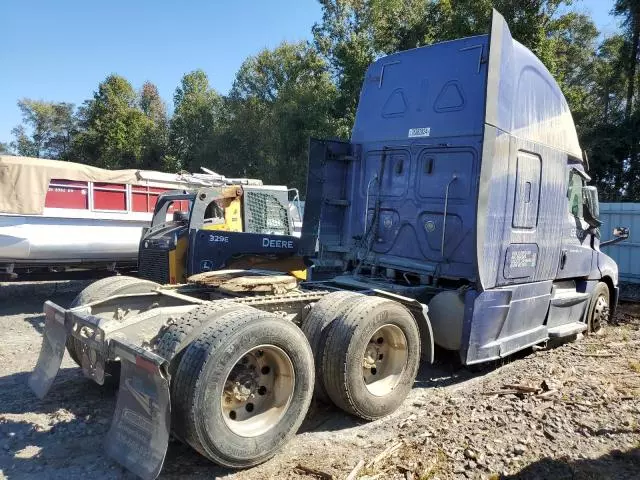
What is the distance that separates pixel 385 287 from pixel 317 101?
67.0 feet

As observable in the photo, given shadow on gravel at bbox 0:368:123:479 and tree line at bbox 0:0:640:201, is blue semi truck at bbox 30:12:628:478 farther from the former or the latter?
tree line at bbox 0:0:640:201

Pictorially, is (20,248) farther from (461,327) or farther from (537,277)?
(537,277)

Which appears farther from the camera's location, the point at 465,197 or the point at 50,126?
the point at 50,126

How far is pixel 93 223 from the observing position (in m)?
10.2

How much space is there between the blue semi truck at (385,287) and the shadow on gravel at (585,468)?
4.42 feet

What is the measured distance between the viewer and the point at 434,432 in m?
4.29

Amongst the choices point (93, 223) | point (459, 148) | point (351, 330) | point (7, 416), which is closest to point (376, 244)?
point (459, 148)

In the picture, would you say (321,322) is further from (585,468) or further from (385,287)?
(585,468)

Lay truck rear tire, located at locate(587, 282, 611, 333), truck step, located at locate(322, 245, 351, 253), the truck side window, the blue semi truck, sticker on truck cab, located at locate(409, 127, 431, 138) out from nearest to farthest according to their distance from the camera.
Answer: the blue semi truck < sticker on truck cab, located at locate(409, 127, 431, 138) < truck step, located at locate(322, 245, 351, 253) < the truck side window < truck rear tire, located at locate(587, 282, 611, 333)

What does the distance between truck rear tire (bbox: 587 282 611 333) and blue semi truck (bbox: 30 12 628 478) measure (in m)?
0.04

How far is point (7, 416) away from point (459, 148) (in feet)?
16.7

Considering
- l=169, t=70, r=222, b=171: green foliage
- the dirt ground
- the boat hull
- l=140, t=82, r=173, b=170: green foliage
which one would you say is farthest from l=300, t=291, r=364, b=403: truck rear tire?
l=140, t=82, r=173, b=170: green foliage

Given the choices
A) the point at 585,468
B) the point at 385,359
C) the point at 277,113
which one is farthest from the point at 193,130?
the point at 585,468

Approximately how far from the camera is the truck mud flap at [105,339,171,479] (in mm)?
3324
